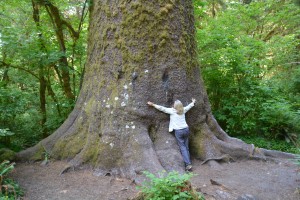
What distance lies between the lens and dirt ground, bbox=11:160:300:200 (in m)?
4.81

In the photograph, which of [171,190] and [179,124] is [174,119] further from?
[171,190]

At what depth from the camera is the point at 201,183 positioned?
5.18 meters

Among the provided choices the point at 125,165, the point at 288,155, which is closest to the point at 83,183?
the point at 125,165

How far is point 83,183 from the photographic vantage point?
210 inches

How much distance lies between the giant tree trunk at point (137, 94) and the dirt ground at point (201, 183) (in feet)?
1.17

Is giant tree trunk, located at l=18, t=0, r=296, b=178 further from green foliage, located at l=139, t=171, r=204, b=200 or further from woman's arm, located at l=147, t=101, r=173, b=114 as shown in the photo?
green foliage, located at l=139, t=171, r=204, b=200

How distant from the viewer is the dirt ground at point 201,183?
481cm

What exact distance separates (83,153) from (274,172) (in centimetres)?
455

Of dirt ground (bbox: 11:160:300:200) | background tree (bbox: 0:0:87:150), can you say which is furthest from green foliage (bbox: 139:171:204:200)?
background tree (bbox: 0:0:87:150)

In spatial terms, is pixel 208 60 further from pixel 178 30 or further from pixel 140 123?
pixel 140 123

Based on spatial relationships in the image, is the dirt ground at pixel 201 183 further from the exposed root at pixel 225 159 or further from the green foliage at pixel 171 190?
the green foliage at pixel 171 190

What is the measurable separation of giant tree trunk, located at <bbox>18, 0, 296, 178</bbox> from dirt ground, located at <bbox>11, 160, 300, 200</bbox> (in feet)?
1.17

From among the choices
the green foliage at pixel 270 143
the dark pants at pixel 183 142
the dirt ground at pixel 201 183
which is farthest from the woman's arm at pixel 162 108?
the green foliage at pixel 270 143

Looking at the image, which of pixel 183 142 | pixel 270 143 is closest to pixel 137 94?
pixel 183 142
